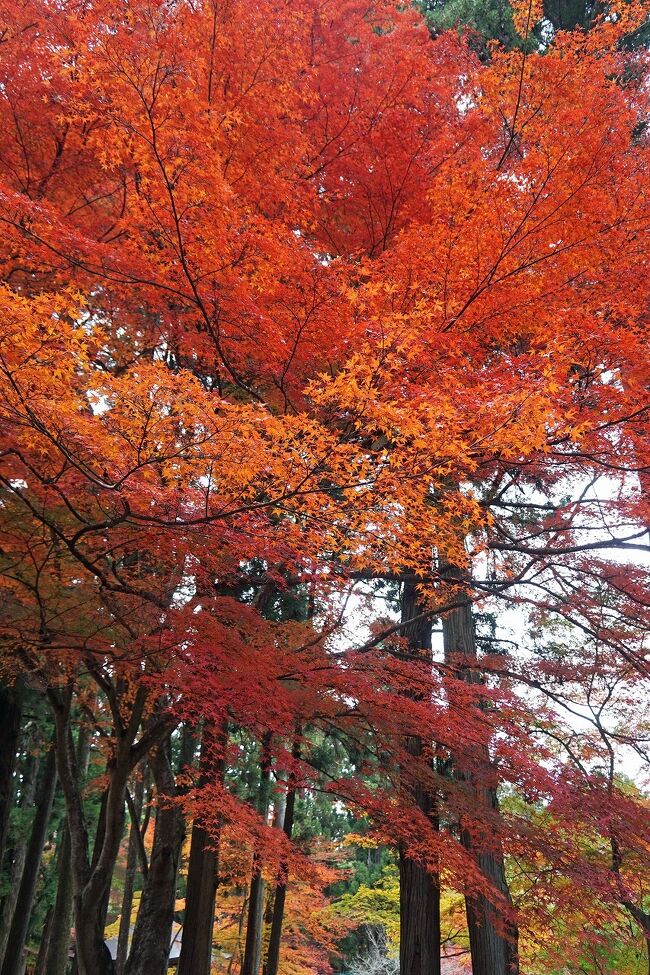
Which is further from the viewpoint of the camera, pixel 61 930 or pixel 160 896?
pixel 61 930

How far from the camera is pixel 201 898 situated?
23.2 ft

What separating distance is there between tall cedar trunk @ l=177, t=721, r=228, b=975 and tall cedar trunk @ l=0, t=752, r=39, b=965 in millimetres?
8253

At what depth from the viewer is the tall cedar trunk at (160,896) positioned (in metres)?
6.11

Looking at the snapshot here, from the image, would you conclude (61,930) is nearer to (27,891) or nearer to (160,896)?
(27,891)

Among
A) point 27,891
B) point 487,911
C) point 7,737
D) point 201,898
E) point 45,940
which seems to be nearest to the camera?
point 487,911

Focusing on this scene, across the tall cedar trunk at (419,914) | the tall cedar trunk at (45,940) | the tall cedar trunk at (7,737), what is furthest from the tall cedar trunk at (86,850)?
the tall cedar trunk at (45,940)

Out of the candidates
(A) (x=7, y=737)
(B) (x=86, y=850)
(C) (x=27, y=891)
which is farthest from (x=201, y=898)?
(C) (x=27, y=891)

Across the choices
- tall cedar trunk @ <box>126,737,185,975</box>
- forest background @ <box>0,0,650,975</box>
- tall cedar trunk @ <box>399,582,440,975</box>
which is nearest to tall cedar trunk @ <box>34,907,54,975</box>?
forest background @ <box>0,0,650,975</box>

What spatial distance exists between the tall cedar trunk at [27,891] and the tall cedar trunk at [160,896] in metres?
6.79

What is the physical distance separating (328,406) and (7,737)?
8.35 metres

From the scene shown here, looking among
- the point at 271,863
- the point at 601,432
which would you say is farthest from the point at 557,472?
the point at 271,863

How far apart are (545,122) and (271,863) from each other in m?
6.80

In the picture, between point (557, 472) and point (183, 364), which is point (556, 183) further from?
point (183, 364)

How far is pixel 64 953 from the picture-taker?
34.0 feet
